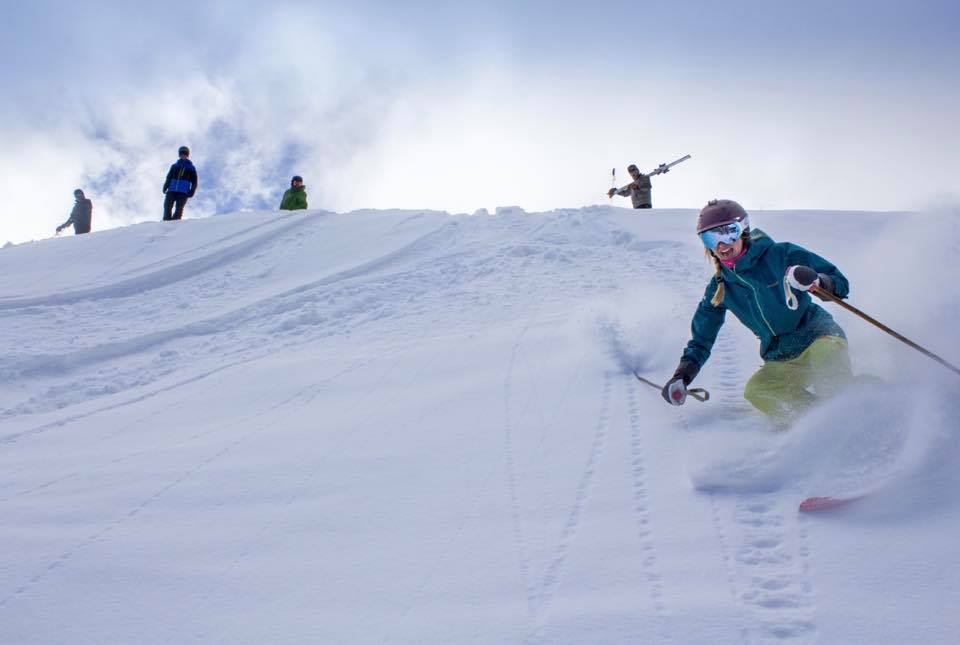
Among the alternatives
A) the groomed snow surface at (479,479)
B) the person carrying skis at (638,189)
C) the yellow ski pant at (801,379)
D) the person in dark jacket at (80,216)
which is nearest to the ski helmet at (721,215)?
the yellow ski pant at (801,379)

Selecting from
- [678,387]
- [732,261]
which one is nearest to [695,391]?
[678,387]

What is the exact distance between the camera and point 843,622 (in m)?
2.35

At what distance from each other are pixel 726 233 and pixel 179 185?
11629 millimetres

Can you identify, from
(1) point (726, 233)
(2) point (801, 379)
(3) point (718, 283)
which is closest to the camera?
(2) point (801, 379)

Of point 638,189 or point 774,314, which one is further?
point 638,189

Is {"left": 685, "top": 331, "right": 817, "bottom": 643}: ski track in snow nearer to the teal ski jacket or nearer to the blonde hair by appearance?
the teal ski jacket

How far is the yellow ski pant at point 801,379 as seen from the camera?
3807mm

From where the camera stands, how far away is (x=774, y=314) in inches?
165

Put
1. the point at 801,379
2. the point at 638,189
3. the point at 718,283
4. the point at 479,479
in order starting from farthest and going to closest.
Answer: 1. the point at 638,189
2. the point at 718,283
3. the point at 801,379
4. the point at 479,479

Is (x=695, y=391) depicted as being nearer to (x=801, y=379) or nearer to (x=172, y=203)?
(x=801, y=379)

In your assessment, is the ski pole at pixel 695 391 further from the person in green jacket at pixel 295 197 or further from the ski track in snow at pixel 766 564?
the person in green jacket at pixel 295 197

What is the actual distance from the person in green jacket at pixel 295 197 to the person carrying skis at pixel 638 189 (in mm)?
6074

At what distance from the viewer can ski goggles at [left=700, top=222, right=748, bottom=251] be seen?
13.5ft

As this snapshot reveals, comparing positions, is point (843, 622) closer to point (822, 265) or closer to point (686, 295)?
point (822, 265)
